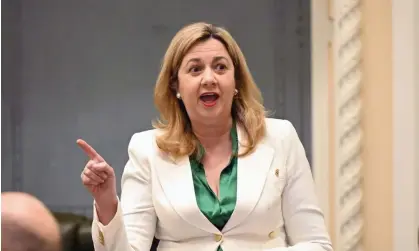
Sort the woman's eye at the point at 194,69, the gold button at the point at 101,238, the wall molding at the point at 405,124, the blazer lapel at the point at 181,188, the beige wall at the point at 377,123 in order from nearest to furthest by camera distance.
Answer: the gold button at the point at 101,238
the blazer lapel at the point at 181,188
the woman's eye at the point at 194,69
the wall molding at the point at 405,124
the beige wall at the point at 377,123

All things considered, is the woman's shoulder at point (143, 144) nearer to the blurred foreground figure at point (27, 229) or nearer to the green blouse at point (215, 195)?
the green blouse at point (215, 195)

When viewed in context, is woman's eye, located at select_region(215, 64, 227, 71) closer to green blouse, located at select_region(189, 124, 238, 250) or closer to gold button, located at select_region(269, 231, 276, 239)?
Result: green blouse, located at select_region(189, 124, 238, 250)

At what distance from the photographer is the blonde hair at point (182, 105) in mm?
1720

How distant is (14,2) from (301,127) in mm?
1360

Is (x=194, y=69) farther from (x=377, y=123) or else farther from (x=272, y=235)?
(x=377, y=123)

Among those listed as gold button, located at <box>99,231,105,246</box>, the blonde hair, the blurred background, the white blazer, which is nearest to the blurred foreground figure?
gold button, located at <box>99,231,105,246</box>

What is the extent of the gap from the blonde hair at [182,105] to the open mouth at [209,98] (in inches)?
4.7

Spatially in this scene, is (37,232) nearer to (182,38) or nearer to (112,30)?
(182,38)

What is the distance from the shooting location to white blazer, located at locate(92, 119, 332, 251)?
63.8 inches

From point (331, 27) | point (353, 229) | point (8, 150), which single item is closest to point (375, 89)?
point (331, 27)

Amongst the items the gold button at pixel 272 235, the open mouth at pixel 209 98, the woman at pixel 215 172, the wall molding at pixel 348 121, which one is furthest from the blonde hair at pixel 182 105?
the wall molding at pixel 348 121

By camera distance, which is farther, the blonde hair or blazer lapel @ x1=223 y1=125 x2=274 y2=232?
the blonde hair

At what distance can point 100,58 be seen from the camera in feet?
8.89

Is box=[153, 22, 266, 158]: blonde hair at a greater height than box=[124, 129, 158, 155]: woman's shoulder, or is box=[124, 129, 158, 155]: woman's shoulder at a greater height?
box=[153, 22, 266, 158]: blonde hair
